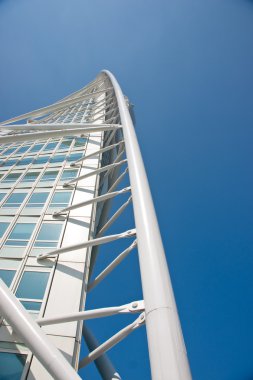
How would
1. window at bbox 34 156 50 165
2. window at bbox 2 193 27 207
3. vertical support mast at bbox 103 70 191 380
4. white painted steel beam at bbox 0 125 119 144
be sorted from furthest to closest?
window at bbox 34 156 50 165, window at bbox 2 193 27 207, white painted steel beam at bbox 0 125 119 144, vertical support mast at bbox 103 70 191 380

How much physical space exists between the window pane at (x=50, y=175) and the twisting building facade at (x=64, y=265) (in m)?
0.10

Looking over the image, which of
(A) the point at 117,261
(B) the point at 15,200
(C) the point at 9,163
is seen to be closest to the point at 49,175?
(B) the point at 15,200

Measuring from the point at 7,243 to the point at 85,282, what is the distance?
561 centimetres

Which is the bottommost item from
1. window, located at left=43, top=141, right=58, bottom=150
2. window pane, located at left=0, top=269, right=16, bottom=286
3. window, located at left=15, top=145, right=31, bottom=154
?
window pane, located at left=0, top=269, right=16, bottom=286

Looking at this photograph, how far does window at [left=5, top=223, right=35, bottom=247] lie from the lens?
15.5 metres

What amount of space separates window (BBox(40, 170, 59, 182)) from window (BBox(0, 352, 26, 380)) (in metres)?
14.8

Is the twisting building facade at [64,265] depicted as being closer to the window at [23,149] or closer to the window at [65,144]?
the window at [65,144]

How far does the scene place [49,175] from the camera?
23.7m

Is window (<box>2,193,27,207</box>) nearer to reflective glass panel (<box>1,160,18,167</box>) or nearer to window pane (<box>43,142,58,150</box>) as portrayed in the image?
reflective glass panel (<box>1,160,18,167</box>)

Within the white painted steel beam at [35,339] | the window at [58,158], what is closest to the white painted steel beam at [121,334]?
the white painted steel beam at [35,339]

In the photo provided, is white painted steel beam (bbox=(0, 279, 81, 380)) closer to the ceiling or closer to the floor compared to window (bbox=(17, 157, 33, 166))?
closer to the floor

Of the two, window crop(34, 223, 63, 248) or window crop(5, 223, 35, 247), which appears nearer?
window crop(34, 223, 63, 248)

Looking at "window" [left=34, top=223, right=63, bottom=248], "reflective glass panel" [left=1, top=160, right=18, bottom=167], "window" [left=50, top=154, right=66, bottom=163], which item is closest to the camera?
"window" [left=34, top=223, right=63, bottom=248]

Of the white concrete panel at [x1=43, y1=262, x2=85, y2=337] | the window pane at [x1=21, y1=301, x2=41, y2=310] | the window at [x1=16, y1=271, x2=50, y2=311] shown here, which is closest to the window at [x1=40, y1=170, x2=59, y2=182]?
the window at [x1=16, y1=271, x2=50, y2=311]
